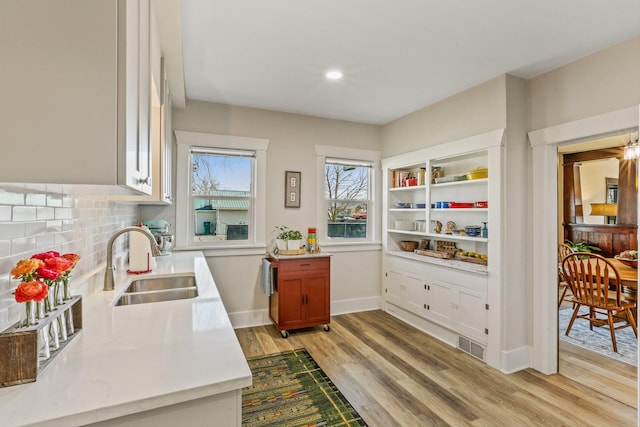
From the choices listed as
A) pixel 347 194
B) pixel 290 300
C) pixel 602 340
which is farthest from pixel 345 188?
pixel 602 340

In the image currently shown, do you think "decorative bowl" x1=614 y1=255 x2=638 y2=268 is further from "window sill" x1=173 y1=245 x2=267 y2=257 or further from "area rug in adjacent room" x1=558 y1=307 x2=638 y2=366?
"window sill" x1=173 y1=245 x2=267 y2=257

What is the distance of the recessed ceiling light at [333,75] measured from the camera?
2.80 meters

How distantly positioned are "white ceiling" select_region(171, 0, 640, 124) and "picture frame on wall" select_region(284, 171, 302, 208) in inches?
40.4

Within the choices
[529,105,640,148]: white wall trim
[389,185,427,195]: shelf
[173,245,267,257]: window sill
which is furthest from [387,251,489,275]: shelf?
[173,245,267,257]: window sill

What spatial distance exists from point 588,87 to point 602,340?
8.66ft

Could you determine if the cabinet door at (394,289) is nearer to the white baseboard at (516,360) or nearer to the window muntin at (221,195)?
the white baseboard at (516,360)

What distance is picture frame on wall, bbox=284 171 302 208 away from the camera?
12.8ft

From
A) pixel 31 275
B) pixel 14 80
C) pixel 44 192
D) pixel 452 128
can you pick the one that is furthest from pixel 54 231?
pixel 452 128

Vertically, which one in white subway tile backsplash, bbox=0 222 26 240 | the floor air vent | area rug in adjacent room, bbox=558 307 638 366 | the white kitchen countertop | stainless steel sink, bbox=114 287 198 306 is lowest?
area rug in adjacent room, bbox=558 307 638 366

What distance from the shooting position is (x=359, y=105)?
3.64 metres

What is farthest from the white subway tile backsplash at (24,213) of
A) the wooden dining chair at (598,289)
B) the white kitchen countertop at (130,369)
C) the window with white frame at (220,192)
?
the wooden dining chair at (598,289)

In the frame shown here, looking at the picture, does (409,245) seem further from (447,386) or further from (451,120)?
(447,386)

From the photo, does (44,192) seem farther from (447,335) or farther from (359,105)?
(447,335)

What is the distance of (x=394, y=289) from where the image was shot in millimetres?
4078
